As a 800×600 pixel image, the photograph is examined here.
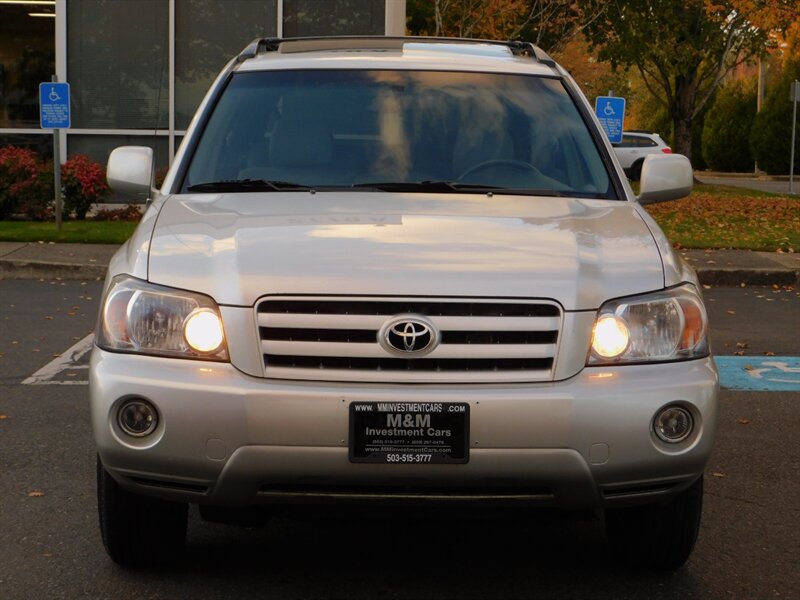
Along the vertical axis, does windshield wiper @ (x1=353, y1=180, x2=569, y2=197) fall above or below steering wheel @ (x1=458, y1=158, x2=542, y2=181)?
below

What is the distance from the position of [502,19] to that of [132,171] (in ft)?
87.9

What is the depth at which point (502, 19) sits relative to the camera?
3138cm

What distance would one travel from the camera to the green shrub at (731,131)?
2318 inches

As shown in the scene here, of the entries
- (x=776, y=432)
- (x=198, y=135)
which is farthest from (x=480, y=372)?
(x=776, y=432)

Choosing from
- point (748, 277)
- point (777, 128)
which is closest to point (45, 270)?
point (748, 277)

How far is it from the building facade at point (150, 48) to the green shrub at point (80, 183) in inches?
157

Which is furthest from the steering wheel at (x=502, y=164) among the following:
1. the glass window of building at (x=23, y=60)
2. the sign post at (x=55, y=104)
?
the glass window of building at (x=23, y=60)

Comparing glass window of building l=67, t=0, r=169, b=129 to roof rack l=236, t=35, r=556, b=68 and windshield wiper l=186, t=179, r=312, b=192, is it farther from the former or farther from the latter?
windshield wiper l=186, t=179, r=312, b=192

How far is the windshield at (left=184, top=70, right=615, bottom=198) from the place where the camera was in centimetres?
508

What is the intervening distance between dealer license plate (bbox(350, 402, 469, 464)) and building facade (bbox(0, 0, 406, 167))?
18796 mm

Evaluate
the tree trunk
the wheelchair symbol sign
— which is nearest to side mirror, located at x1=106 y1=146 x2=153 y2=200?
the wheelchair symbol sign

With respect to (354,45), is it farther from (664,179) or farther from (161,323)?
(161,323)

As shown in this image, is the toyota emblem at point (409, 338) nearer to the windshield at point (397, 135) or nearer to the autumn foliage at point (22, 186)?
the windshield at point (397, 135)

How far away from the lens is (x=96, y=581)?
4.38 m
